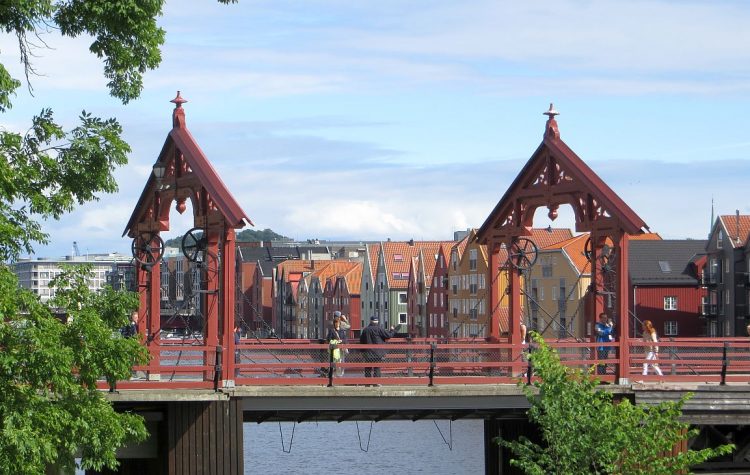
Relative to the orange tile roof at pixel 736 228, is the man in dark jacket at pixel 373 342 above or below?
below

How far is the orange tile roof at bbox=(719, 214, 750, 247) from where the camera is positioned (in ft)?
378

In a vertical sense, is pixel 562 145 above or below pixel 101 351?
above

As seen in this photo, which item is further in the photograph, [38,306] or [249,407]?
[249,407]

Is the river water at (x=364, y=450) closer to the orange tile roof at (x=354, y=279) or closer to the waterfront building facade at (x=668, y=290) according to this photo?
the waterfront building facade at (x=668, y=290)

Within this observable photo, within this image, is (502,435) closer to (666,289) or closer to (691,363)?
(691,363)

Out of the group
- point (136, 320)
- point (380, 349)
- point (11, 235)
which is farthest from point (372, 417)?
point (11, 235)

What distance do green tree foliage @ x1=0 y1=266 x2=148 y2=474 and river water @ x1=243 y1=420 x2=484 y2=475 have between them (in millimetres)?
32559

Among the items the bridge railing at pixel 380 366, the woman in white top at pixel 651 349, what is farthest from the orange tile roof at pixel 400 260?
the bridge railing at pixel 380 366

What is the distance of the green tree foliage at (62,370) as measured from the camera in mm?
19172

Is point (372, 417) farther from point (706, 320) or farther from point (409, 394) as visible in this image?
point (706, 320)

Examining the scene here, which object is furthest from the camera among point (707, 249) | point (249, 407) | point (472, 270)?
point (472, 270)

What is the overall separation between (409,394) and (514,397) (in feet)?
6.95

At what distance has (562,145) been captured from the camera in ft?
101

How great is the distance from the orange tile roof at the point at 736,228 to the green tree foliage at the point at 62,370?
Answer: 98.7m
